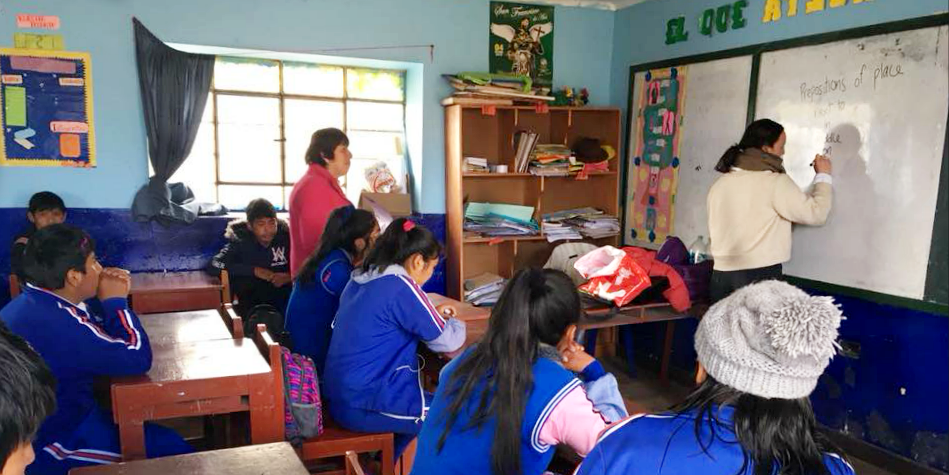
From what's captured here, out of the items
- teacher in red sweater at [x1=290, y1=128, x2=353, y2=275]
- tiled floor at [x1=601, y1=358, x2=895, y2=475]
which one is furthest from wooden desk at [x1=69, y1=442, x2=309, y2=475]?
tiled floor at [x1=601, y1=358, x2=895, y2=475]

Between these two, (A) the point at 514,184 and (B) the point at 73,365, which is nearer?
(B) the point at 73,365

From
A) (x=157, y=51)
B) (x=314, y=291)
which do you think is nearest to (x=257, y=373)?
(x=314, y=291)

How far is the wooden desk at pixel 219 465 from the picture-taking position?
4.63ft

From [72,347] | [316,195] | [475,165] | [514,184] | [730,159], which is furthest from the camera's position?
[514,184]

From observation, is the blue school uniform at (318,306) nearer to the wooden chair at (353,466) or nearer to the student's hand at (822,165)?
the wooden chair at (353,466)

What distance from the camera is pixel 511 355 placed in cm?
142

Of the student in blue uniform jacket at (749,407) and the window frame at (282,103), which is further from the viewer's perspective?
the window frame at (282,103)

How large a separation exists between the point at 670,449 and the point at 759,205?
2.56m

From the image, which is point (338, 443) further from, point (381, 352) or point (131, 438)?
point (131, 438)

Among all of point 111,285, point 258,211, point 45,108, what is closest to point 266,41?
point 258,211

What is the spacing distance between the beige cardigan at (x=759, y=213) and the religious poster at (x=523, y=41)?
1.77m

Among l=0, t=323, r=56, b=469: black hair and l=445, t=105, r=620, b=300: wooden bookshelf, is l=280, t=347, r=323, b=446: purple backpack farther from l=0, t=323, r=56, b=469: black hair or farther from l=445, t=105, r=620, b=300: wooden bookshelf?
l=445, t=105, r=620, b=300: wooden bookshelf

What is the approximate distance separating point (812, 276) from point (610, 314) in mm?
1054

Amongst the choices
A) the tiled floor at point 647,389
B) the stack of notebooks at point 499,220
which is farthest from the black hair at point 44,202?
the tiled floor at point 647,389
